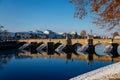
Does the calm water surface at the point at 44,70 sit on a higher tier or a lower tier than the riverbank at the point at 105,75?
lower

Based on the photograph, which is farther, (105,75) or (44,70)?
(44,70)

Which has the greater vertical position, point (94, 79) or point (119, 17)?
point (119, 17)

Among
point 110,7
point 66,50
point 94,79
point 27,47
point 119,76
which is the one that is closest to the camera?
point 110,7

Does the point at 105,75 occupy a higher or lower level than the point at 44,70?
higher

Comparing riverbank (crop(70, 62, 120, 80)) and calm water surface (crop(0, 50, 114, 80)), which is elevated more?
riverbank (crop(70, 62, 120, 80))

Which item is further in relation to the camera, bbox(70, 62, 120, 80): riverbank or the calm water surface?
the calm water surface

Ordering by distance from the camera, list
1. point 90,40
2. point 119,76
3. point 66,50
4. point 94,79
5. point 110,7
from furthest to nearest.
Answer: point 66,50, point 90,40, point 94,79, point 119,76, point 110,7

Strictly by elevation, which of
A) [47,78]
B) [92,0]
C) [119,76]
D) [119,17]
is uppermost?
[92,0]

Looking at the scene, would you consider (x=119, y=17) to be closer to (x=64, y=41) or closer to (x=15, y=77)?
(x=15, y=77)

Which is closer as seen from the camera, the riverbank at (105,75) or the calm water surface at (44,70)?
the riverbank at (105,75)

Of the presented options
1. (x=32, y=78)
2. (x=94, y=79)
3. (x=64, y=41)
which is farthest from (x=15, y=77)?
(x=64, y=41)

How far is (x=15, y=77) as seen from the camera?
38344 mm

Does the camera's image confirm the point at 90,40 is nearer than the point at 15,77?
No

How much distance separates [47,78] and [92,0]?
2221 centimetres
